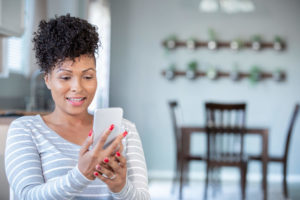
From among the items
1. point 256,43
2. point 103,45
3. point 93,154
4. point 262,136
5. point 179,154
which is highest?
point 256,43

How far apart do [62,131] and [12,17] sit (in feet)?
5.06

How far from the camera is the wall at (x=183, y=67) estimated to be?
500cm

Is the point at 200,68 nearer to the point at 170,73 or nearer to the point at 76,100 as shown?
Answer: the point at 170,73

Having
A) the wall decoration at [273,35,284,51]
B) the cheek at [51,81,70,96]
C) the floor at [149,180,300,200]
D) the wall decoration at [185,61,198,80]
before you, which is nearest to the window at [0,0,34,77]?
the floor at [149,180,300,200]

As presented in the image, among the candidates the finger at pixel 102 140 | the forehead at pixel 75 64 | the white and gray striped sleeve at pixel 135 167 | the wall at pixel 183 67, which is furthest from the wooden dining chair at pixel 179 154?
the finger at pixel 102 140

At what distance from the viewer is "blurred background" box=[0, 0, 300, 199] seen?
499cm

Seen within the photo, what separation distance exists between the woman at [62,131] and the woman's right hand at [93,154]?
11cm

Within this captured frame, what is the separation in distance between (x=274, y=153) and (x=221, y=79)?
1.16 m

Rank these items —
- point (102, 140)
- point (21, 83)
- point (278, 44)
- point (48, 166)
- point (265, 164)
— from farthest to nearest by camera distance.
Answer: point (278, 44)
point (21, 83)
point (265, 164)
point (48, 166)
point (102, 140)

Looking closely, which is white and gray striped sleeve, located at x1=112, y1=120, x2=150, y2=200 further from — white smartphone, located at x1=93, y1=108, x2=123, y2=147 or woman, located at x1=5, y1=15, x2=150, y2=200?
white smartphone, located at x1=93, y1=108, x2=123, y2=147

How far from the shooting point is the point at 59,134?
1.17m

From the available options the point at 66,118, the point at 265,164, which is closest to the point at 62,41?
the point at 66,118

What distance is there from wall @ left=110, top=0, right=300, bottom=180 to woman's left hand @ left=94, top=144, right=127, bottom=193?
4155mm

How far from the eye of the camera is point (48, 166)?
1.10 m
